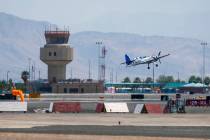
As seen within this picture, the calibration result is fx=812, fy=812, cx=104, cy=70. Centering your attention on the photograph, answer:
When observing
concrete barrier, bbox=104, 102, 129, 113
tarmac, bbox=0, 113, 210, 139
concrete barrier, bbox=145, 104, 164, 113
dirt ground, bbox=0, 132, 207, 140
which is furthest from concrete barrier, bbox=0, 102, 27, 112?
dirt ground, bbox=0, 132, 207, 140

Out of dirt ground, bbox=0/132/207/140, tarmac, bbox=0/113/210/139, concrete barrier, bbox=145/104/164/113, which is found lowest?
dirt ground, bbox=0/132/207/140

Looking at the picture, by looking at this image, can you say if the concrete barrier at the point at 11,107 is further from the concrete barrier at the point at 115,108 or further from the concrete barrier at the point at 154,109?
A: the concrete barrier at the point at 154,109

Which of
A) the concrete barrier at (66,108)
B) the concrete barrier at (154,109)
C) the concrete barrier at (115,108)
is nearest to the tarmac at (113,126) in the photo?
the concrete barrier at (154,109)

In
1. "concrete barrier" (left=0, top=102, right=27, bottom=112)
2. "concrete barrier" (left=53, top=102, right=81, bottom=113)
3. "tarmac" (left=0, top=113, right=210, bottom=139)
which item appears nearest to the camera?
"tarmac" (left=0, top=113, right=210, bottom=139)

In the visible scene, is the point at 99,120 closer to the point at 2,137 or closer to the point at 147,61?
the point at 2,137

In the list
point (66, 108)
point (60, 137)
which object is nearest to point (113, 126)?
point (60, 137)

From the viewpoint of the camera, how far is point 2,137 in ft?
158

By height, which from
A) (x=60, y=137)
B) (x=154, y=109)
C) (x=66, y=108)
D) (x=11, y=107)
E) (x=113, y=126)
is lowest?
(x=60, y=137)

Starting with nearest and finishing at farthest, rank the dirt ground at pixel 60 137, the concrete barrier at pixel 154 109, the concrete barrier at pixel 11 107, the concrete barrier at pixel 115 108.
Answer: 1. the dirt ground at pixel 60 137
2. the concrete barrier at pixel 154 109
3. the concrete barrier at pixel 11 107
4. the concrete barrier at pixel 115 108

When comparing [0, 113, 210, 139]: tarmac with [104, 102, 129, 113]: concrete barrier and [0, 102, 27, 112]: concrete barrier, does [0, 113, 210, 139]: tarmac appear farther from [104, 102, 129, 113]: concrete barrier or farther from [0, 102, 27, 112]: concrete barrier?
[0, 102, 27, 112]: concrete barrier

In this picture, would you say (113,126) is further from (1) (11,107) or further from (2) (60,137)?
(1) (11,107)

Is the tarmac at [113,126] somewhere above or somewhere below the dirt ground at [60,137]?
above

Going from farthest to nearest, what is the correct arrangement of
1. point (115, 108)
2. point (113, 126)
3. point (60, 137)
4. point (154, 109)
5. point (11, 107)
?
point (115, 108), point (11, 107), point (154, 109), point (113, 126), point (60, 137)

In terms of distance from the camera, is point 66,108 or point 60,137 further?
point 66,108
